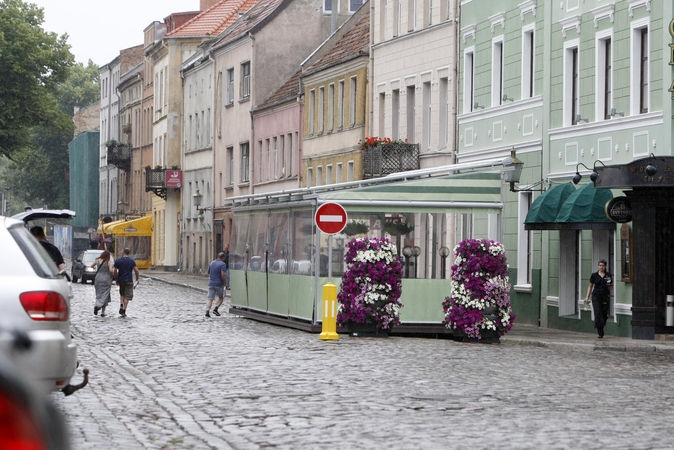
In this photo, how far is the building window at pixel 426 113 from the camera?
4275cm

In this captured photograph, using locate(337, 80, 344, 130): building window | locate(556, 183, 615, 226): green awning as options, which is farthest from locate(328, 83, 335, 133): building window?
locate(556, 183, 615, 226): green awning

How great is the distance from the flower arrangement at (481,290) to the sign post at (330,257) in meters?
2.25

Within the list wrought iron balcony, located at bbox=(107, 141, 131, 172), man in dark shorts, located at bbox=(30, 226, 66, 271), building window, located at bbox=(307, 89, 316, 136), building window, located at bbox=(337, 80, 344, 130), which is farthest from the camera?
wrought iron balcony, located at bbox=(107, 141, 131, 172)

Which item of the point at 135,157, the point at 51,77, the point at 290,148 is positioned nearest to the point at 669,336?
the point at 290,148

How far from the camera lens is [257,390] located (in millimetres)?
14344

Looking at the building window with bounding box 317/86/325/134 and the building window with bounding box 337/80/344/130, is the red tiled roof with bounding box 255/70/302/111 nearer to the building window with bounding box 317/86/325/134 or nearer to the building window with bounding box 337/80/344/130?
the building window with bounding box 317/86/325/134

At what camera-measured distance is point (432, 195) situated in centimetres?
2691

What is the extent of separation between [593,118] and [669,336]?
19.0 ft

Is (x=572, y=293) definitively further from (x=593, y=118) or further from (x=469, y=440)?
(x=469, y=440)

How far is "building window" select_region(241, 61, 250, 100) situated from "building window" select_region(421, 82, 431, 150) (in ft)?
81.5

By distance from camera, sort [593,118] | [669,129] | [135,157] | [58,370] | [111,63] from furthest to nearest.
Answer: [111,63] < [135,157] < [593,118] < [669,129] < [58,370]

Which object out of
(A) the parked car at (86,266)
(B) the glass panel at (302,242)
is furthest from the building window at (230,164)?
(B) the glass panel at (302,242)

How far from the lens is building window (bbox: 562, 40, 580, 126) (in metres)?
31.8

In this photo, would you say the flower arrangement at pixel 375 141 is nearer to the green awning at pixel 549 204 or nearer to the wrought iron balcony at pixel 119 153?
the green awning at pixel 549 204
